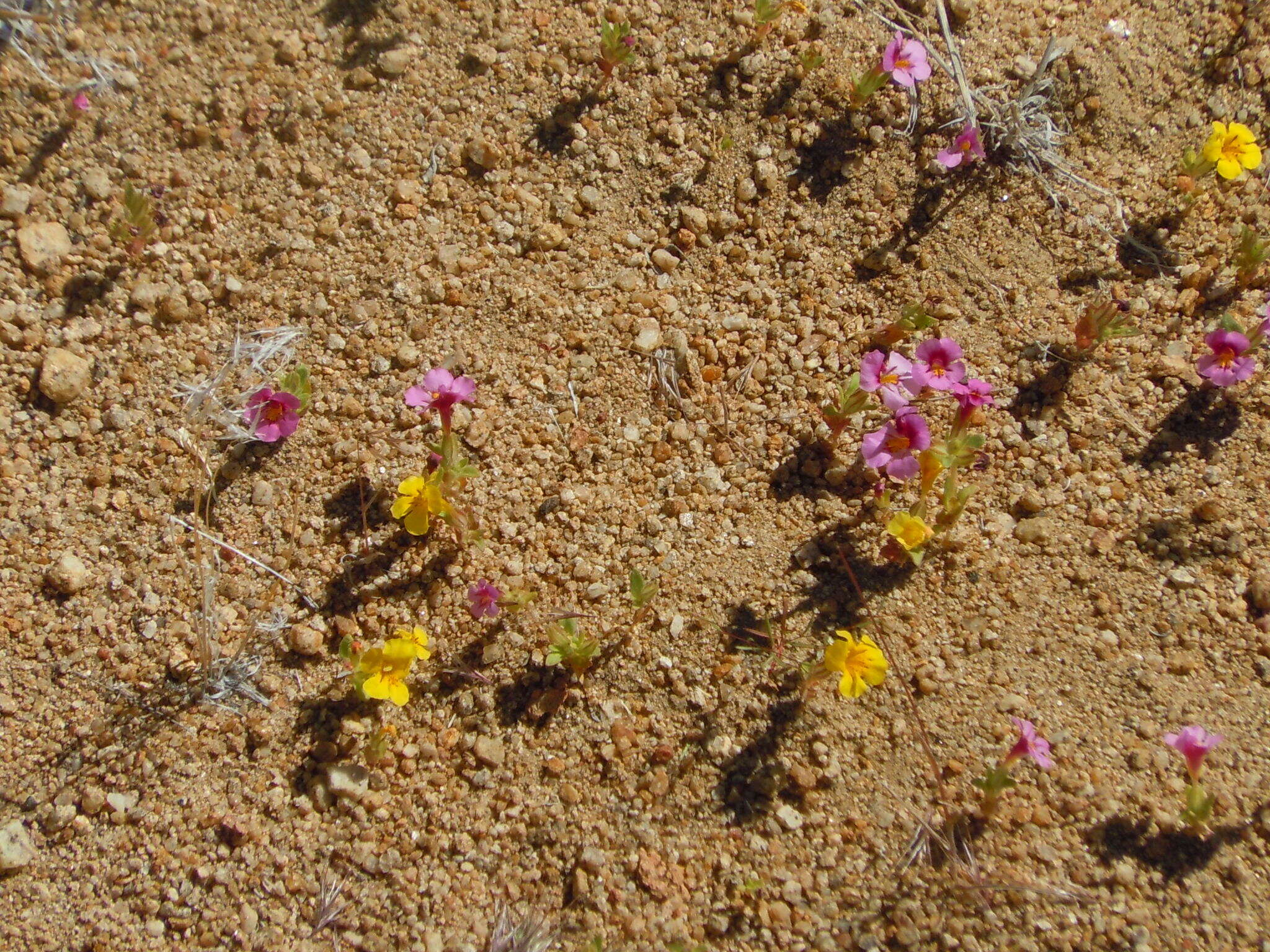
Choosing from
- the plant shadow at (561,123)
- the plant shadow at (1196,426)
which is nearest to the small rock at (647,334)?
the plant shadow at (561,123)

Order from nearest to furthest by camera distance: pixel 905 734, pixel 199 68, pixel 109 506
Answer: pixel 905 734 < pixel 109 506 < pixel 199 68

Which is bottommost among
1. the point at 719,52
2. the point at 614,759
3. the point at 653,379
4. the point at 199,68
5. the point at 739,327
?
the point at 614,759

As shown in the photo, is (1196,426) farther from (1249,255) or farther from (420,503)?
(420,503)

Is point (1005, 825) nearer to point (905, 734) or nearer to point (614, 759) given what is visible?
point (905, 734)

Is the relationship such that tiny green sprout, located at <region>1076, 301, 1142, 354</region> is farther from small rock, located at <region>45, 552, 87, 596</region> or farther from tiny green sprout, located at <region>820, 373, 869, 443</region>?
small rock, located at <region>45, 552, 87, 596</region>

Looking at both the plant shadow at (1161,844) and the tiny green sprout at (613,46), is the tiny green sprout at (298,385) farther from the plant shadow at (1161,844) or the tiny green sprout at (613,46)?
the plant shadow at (1161,844)

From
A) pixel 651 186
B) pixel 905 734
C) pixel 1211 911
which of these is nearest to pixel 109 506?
pixel 651 186

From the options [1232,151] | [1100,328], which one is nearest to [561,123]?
[1100,328]
